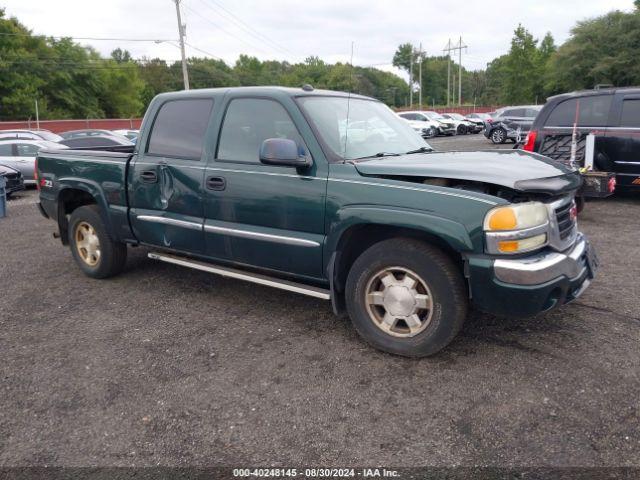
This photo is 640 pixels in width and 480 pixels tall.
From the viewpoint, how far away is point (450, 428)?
285cm

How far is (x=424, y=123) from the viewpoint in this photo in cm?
3036

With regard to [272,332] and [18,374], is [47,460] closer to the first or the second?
[18,374]

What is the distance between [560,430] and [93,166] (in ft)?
15.1

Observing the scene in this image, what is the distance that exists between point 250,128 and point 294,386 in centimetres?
209

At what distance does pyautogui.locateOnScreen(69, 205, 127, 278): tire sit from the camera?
5344 millimetres

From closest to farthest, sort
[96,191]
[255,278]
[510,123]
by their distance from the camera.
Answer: [255,278] < [96,191] < [510,123]

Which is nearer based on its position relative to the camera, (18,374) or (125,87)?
(18,374)

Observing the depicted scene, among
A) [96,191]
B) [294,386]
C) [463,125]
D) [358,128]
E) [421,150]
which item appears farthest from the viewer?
[463,125]

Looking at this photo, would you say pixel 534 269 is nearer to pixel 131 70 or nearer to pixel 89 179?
pixel 89 179

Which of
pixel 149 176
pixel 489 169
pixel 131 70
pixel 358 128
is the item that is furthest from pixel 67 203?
pixel 131 70

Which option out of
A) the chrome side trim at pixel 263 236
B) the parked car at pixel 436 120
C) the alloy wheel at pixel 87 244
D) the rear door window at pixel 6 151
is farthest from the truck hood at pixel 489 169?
the parked car at pixel 436 120

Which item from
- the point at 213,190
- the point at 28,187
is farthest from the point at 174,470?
the point at 28,187

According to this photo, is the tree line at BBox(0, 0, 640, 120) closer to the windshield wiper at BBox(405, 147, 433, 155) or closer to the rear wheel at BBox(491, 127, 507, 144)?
the rear wheel at BBox(491, 127, 507, 144)

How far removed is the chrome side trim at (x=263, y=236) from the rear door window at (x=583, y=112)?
656 cm
